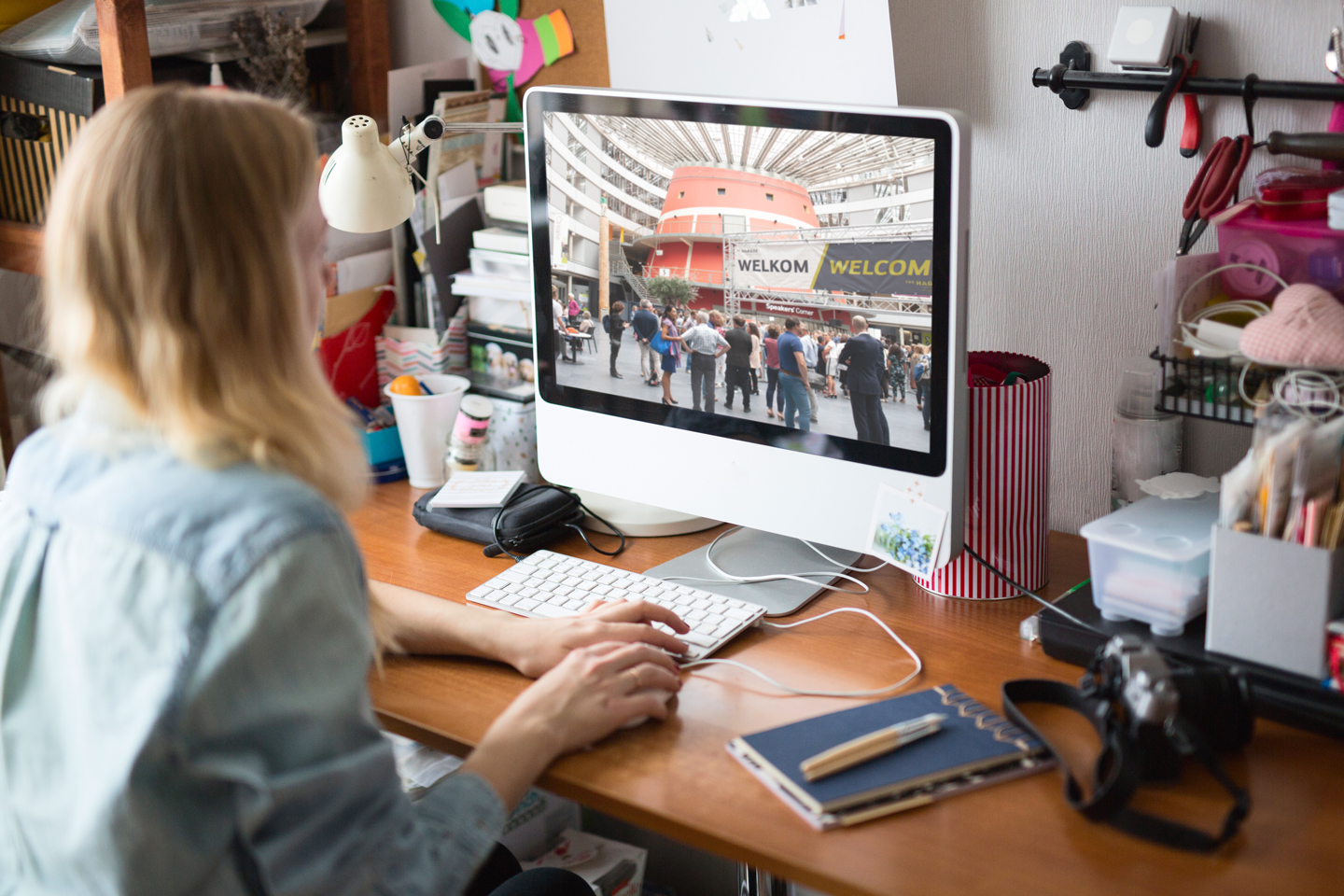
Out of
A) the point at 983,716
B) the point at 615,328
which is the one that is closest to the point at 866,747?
the point at 983,716

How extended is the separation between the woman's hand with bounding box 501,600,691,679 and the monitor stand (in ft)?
0.48

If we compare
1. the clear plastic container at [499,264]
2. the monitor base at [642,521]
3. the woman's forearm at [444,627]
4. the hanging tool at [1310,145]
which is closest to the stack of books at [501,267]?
the clear plastic container at [499,264]

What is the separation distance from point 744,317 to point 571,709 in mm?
444

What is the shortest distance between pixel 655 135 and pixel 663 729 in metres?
0.59

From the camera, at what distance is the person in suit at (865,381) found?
3.67ft

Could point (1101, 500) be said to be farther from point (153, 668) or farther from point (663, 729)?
point (153, 668)

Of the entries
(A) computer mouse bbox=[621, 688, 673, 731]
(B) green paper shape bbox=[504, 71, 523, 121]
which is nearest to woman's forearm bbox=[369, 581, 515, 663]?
(A) computer mouse bbox=[621, 688, 673, 731]

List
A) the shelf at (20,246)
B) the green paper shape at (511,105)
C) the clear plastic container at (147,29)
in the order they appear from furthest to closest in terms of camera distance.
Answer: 1. the green paper shape at (511,105)
2. the shelf at (20,246)
3. the clear plastic container at (147,29)

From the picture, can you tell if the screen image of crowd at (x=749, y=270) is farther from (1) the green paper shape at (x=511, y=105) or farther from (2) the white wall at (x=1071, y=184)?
(1) the green paper shape at (x=511, y=105)

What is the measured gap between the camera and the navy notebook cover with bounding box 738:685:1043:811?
887 mm

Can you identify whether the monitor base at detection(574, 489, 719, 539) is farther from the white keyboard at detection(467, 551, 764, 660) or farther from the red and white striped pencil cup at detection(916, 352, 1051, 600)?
the red and white striped pencil cup at detection(916, 352, 1051, 600)

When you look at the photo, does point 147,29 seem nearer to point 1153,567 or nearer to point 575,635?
point 575,635

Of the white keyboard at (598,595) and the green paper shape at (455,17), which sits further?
the green paper shape at (455,17)

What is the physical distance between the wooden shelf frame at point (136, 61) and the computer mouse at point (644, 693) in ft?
2.96
